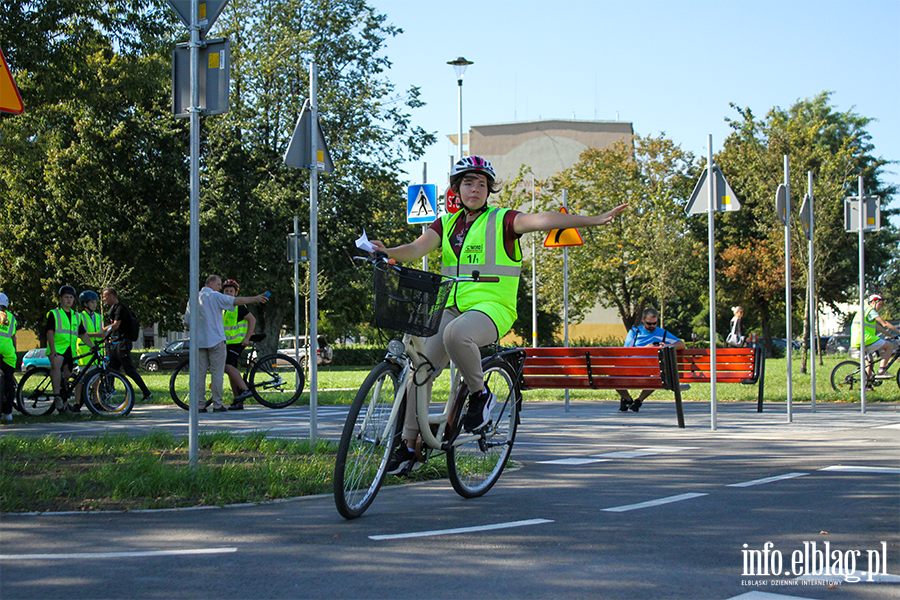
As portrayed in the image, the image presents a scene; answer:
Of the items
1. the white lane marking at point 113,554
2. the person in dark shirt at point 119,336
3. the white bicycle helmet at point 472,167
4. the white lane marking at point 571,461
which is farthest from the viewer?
the person in dark shirt at point 119,336

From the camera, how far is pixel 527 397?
16.3m

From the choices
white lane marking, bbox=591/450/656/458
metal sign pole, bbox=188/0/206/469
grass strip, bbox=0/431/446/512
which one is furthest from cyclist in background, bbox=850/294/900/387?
metal sign pole, bbox=188/0/206/469

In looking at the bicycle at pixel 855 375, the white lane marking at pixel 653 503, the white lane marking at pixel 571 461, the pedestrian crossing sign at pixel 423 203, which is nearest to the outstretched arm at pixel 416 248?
the white lane marking at pixel 653 503

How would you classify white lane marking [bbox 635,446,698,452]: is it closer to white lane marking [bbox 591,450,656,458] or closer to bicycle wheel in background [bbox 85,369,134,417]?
white lane marking [bbox 591,450,656,458]

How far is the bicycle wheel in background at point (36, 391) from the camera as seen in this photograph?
1304cm

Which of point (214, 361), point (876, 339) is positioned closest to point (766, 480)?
point (214, 361)

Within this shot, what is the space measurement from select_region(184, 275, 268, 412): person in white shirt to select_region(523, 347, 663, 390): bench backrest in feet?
14.5

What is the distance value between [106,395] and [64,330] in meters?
1.17

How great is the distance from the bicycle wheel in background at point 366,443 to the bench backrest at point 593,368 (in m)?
6.32

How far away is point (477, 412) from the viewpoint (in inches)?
230

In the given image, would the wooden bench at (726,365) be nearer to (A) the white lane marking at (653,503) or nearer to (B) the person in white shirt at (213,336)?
(A) the white lane marking at (653,503)

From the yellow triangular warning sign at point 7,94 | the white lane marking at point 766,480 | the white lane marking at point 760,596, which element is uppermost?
the yellow triangular warning sign at point 7,94

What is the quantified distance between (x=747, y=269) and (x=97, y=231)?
33994 mm

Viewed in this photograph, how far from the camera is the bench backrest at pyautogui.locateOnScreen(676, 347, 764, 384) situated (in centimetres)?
1182
